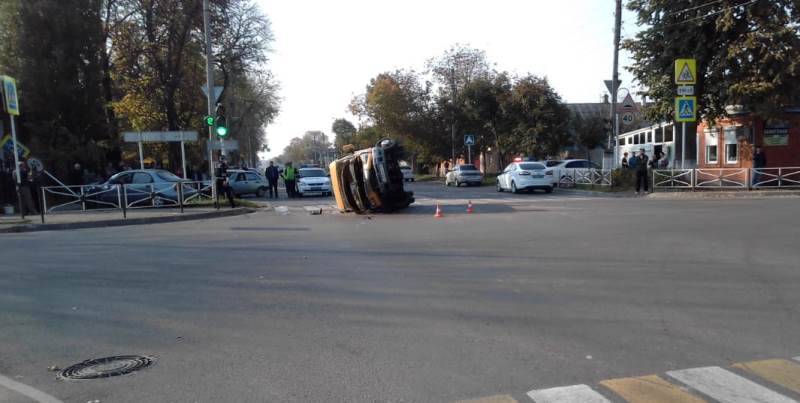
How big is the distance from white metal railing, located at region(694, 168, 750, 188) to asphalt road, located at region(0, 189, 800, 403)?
11.5 metres

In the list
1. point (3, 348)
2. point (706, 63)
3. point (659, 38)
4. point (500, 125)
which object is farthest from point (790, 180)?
point (3, 348)

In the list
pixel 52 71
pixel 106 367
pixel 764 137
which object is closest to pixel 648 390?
pixel 106 367

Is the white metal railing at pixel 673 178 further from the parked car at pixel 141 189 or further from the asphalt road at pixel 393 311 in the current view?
the parked car at pixel 141 189

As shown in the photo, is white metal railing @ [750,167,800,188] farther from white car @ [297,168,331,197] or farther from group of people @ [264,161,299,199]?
group of people @ [264,161,299,199]

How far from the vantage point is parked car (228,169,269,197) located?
27.8 metres

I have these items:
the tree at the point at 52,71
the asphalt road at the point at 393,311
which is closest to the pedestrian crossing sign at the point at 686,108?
the asphalt road at the point at 393,311

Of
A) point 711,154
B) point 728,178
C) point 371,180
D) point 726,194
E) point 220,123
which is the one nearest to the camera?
point 371,180

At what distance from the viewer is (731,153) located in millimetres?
27250

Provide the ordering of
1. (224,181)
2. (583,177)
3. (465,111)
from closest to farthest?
(224,181), (583,177), (465,111)

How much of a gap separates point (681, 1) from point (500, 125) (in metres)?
18.1

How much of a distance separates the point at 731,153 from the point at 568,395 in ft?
92.0

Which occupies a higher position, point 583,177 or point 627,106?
point 627,106

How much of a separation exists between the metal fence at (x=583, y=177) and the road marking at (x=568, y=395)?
22.6 meters

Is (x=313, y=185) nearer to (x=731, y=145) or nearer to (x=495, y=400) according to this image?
(x=731, y=145)
